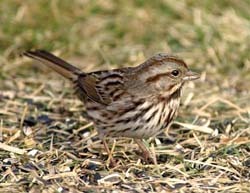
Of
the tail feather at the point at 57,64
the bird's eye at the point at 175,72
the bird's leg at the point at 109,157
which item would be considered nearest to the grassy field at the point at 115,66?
the bird's leg at the point at 109,157

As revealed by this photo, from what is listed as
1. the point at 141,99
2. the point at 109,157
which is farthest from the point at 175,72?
the point at 109,157

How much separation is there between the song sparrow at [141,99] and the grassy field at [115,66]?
22 cm

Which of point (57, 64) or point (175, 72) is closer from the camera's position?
point (175, 72)

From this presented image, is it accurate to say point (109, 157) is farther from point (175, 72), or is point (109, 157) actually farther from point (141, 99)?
point (175, 72)

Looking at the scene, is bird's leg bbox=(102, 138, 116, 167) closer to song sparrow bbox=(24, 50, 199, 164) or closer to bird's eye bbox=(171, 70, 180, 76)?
song sparrow bbox=(24, 50, 199, 164)

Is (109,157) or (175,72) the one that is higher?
(175,72)

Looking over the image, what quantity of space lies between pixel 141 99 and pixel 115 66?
186 centimetres

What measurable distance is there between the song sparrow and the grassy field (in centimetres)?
22

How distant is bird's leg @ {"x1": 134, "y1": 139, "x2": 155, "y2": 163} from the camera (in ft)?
17.6

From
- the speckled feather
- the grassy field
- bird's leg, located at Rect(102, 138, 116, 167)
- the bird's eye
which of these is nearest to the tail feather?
the grassy field

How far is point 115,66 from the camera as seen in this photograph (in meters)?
7.13

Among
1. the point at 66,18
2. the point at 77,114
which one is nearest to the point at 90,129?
the point at 77,114

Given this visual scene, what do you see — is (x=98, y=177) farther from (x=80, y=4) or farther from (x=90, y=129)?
(x=80, y=4)

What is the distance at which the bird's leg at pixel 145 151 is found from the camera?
5.36m
